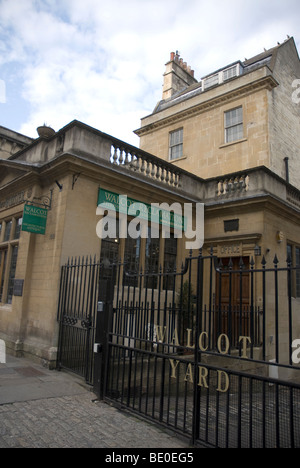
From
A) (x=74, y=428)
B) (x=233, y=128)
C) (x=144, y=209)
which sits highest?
(x=233, y=128)

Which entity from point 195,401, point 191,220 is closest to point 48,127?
point 191,220

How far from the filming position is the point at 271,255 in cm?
1074

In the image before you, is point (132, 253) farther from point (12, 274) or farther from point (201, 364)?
point (201, 364)

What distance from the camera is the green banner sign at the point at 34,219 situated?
8.19m

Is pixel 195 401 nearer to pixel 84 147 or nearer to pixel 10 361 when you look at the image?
pixel 10 361

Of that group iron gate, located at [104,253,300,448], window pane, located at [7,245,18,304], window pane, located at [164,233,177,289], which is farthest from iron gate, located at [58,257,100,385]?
window pane, located at [164,233,177,289]

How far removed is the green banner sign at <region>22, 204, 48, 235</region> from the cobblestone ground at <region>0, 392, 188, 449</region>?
4.36 metres

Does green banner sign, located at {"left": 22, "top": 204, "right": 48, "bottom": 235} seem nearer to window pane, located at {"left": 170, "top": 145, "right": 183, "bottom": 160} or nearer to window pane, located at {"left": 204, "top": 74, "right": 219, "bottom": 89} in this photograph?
window pane, located at {"left": 170, "top": 145, "right": 183, "bottom": 160}

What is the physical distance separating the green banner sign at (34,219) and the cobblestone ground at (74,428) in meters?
4.36

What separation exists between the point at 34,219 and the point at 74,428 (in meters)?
5.42

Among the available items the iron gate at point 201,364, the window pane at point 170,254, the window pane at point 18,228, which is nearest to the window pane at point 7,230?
the window pane at point 18,228

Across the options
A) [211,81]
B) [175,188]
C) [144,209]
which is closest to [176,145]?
[211,81]

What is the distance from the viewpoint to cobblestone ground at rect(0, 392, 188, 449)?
12.2ft

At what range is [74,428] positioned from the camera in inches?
162
